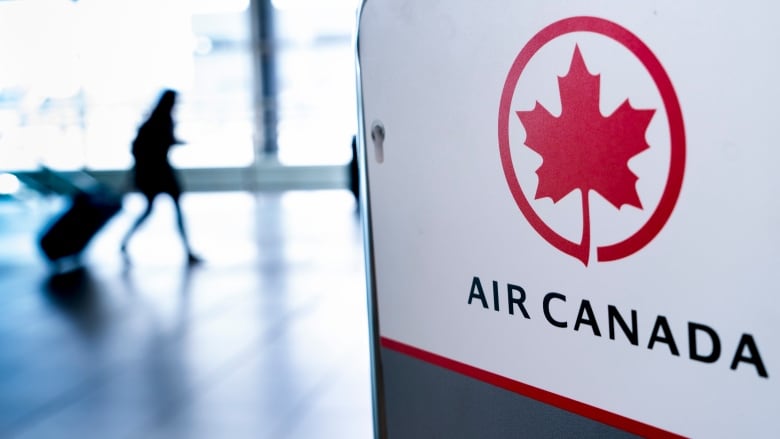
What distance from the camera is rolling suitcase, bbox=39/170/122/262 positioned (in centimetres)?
675

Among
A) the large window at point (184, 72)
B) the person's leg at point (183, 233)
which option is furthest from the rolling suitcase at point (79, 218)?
the large window at point (184, 72)

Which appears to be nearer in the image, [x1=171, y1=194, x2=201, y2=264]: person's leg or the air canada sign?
the air canada sign

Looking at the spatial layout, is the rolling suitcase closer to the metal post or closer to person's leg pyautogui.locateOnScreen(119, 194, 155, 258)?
person's leg pyautogui.locateOnScreen(119, 194, 155, 258)

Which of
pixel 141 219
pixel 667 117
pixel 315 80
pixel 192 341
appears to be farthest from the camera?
pixel 315 80

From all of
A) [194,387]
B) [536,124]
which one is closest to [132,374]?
[194,387]

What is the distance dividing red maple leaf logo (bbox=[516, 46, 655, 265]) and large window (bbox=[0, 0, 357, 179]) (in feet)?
34.6

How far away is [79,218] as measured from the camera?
23.1ft

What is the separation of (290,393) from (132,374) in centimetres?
87

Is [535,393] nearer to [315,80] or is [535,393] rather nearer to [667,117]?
[667,117]

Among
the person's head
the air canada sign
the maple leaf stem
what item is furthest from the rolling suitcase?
the maple leaf stem

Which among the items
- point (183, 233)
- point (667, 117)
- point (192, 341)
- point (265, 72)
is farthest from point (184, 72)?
point (667, 117)

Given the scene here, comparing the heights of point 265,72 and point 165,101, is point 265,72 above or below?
above

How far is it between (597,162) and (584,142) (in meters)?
0.04

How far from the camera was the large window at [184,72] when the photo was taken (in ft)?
38.1
